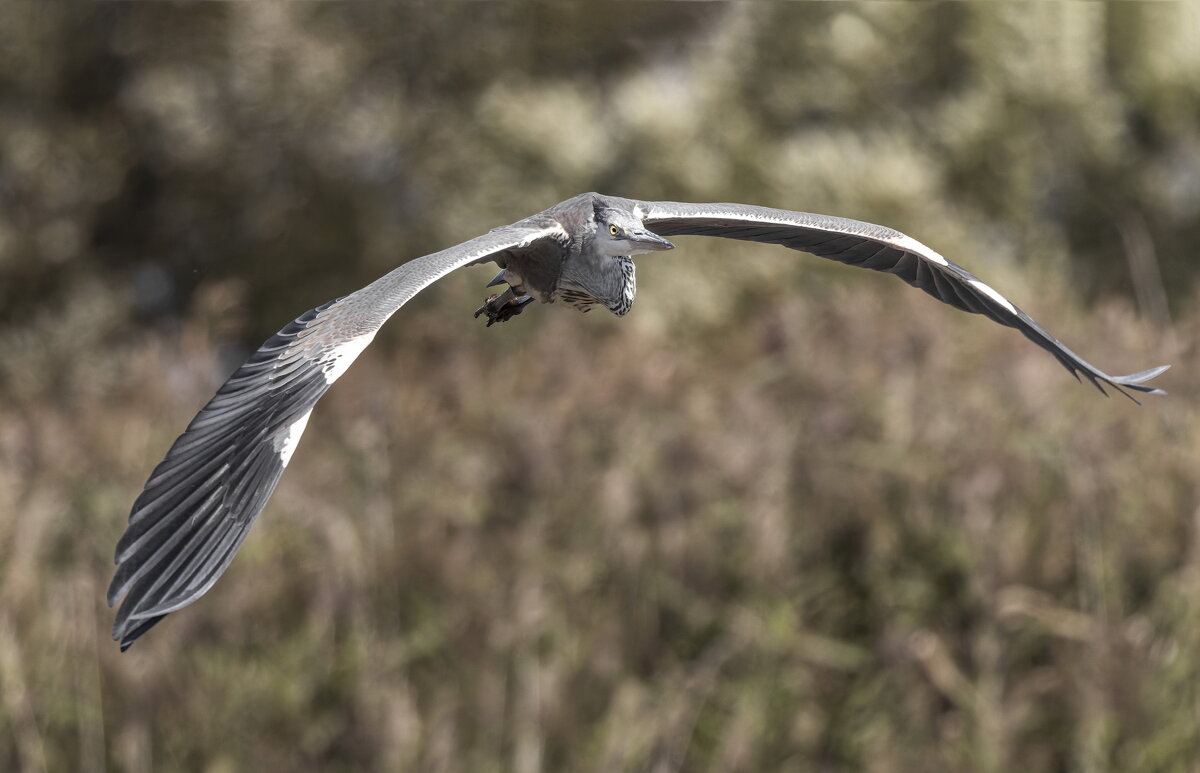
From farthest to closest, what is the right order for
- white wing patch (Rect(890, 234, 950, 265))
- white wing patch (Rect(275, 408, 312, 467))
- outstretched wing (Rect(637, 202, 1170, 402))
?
1. white wing patch (Rect(890, 234, 950, 265))
2. outstretched wing (Rect(637, 202, 1170, 402))
3. white wing patch (Rect(275, 408, 312, 467))

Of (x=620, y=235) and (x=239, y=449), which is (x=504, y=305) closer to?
(x=620, y=235)

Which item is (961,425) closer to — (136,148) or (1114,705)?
(1114,705)

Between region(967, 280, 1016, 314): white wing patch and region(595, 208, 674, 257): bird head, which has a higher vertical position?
region(967, 280, 1016, 314): white wing patch

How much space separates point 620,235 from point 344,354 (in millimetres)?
580

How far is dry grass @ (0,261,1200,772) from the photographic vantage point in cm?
546

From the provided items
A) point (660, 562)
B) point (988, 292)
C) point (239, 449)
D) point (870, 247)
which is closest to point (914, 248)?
point (988, 292)

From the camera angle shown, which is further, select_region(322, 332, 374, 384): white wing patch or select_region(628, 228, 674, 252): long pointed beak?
select_region(628, 228, 674, 252): long pointed beak

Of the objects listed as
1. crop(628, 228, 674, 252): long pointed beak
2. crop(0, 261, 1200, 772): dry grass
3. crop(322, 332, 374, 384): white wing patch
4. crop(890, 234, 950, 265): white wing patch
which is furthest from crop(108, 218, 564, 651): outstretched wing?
crop(0, 261, 1200, 772): dry grass

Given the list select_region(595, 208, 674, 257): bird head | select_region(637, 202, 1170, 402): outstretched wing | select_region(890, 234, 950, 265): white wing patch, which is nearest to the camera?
select_region(595, 208, 674, 257): bird head

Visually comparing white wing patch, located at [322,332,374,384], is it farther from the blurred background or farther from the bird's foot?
the blurred background

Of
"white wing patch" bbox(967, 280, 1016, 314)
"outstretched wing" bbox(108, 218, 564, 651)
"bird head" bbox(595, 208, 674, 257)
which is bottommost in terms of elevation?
"outstretched wing" bbox(108, 218, 564, 651)

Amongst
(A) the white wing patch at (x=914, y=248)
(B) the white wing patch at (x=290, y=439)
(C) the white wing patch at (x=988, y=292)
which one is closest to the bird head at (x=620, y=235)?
(B) the white wing patch at (x=290, y=439)

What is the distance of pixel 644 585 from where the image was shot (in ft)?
19.8

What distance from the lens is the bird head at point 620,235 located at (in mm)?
2596
